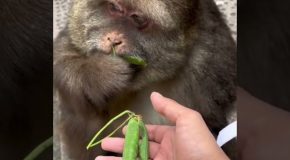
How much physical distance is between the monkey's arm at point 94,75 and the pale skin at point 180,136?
0.34 ft

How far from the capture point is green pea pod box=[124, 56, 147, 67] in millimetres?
1254

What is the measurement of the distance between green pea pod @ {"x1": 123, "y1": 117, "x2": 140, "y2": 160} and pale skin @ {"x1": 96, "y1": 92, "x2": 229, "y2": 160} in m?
0.07

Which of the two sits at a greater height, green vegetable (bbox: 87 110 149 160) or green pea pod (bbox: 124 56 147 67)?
green pea pod (bbox: 124 56 147 67)

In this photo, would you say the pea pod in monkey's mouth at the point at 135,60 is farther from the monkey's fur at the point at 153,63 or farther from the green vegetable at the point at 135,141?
the green vegetable at the point at 135,141

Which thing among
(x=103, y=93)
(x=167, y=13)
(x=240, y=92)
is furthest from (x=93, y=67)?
(x=240, y=92)

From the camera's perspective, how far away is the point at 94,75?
1.31 meters

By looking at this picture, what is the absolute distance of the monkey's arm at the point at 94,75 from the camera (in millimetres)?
1278

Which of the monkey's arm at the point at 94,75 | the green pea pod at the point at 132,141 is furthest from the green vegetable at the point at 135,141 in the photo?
the monkey's arm at the point at 94,75

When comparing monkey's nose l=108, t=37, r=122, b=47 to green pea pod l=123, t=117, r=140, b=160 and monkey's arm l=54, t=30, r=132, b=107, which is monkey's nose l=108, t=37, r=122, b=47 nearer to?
monkey's arm l=54, t=30, r=132, b=107

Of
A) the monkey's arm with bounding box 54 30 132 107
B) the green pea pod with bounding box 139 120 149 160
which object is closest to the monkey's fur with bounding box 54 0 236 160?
the monkey's arm with bounding box 54 30 132 107

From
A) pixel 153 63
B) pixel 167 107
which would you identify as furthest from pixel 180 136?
pixel 153 63

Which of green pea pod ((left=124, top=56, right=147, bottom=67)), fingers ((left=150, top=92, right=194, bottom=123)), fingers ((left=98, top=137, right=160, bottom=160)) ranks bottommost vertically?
fingers ((left=98, top=137, right=160, bottom=160))

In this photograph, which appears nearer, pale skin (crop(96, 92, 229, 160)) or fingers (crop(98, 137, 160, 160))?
pale skin (crop(96, 92, 229, 160))

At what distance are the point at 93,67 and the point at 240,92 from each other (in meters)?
0.36
